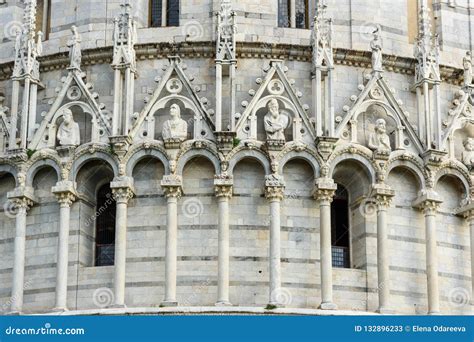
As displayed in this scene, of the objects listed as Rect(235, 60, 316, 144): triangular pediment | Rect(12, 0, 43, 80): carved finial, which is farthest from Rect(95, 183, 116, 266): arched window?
Rect(235, 60, 316, 144): triangular pediment

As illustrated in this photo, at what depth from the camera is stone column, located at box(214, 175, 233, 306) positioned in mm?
25125

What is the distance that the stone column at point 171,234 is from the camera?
2517 centimetres

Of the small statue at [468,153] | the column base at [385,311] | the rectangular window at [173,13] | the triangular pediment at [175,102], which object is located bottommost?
the column base at [385,311]

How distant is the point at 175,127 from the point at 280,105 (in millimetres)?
2259

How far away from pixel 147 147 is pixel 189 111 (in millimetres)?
1209

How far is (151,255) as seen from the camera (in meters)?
25.9

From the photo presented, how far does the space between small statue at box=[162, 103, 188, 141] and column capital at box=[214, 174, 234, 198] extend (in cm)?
117

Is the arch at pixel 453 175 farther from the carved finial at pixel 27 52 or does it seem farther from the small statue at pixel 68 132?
the carved finial at pixel 27 52

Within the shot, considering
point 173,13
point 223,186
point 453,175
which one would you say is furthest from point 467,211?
point 173,13

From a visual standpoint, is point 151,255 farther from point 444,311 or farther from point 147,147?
point 444,311

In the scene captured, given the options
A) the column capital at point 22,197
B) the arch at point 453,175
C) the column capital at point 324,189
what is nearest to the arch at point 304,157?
the column capital at point 324,189

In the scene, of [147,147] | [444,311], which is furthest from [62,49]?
[444,311]

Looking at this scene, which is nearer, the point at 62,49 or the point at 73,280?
the point at 73,280

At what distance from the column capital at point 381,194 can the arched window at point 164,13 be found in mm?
5681
